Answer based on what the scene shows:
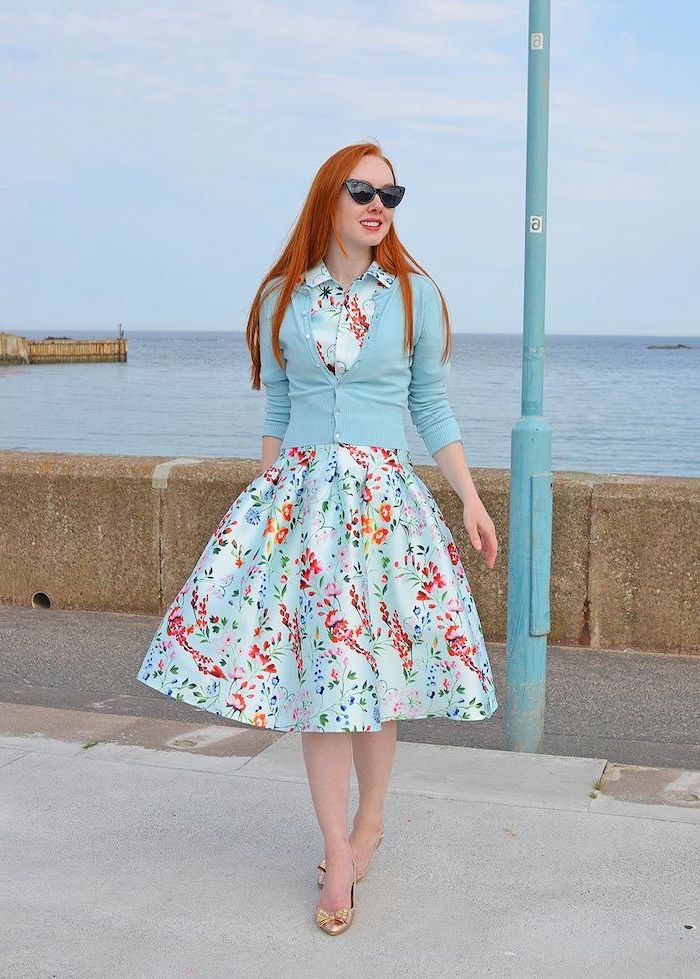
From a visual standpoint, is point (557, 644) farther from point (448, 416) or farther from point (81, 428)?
point (81, 428)

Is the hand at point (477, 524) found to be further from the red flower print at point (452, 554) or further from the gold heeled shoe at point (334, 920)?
the gold heeled shoe at point (334, 920)

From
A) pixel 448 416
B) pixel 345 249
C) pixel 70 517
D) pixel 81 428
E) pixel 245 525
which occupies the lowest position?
pixel 81 428

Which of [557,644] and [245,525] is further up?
[245,525]

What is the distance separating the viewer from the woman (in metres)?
3.05

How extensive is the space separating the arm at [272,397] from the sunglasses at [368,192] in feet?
1.20

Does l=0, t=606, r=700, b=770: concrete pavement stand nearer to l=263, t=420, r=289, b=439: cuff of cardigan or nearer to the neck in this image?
l=263, t=420, r=289, b=439: cuff of cardigan

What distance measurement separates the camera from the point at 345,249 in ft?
10.5

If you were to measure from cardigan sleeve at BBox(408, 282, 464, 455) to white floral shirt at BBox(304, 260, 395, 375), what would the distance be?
135mm

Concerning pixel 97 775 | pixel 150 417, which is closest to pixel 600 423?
pixel 150 417

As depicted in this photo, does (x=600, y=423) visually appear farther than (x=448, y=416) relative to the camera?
Yes

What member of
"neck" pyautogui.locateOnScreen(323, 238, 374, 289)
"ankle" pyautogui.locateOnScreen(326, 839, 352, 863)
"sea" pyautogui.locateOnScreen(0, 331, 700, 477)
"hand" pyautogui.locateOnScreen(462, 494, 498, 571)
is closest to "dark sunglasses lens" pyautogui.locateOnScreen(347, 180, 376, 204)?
"neck" pyautogui.locateOnScreen(323, 238, 374, 289)

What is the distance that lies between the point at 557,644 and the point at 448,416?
3.18m

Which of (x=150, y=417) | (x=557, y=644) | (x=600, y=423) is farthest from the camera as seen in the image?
(x=150, y=417)

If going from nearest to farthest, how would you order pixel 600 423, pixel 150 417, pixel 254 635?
pixel 254 635
pixel 600 423
pixel 150 417
